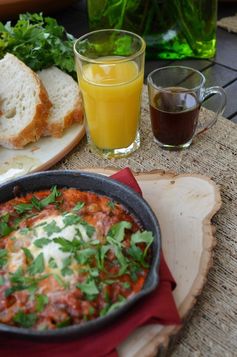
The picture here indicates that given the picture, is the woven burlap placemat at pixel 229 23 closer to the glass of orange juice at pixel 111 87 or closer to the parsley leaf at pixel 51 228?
the glass of orange juice at pixel 111 87

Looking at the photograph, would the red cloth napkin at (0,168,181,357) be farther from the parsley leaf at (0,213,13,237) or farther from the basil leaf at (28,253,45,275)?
the parsley leaf at (0,213,13,237)

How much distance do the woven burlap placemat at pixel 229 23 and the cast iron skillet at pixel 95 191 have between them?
58.8 inches

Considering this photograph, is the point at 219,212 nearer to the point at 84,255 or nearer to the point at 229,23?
the point at 84,255

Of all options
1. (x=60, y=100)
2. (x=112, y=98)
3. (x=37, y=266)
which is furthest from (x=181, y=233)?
(x=60, y=100)

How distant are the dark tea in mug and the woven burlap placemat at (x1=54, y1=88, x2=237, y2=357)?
0.26 feet

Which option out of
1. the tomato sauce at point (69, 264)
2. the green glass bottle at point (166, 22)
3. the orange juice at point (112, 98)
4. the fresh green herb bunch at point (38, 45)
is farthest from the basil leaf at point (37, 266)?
the green glass bottle at point (166, 22)

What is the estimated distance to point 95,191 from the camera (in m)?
1.40

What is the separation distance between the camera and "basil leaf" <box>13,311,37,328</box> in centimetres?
107

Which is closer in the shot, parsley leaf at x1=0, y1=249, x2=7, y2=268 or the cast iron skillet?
the cast iron skillet

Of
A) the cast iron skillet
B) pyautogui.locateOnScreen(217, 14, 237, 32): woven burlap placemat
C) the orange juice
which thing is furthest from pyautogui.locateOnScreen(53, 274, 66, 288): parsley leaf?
pyautogui.locateOnScreen(217, 14, 237, 32): woven burlap placemat

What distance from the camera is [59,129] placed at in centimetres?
180

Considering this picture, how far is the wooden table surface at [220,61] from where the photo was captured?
2.11m

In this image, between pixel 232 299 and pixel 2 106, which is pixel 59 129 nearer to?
pixel 2 106

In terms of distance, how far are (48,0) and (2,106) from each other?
35.6 inches
